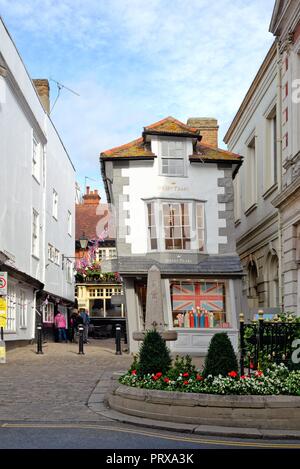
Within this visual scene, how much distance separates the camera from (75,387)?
12445mm

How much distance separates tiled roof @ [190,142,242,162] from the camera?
21.7 m

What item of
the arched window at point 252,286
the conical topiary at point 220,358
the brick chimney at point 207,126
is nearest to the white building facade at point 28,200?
the brick chimney at point 207,126

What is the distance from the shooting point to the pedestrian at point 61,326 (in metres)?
27.9

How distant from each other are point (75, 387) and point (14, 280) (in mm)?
10180

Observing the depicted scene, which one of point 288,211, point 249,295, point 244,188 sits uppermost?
point 244,188

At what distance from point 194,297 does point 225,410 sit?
1292 centimetres

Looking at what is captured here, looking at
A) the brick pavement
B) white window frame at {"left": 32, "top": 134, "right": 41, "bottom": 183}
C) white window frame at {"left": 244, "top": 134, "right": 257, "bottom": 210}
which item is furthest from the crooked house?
white window frame at {"left": 32, "top": 134, "right": 41, "bottom": 183}

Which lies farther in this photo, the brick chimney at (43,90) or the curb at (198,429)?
the brick chimney at (43,90)

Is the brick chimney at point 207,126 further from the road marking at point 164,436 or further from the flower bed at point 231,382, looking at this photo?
the road marking at point 164,436

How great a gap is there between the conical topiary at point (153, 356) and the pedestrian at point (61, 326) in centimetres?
1803

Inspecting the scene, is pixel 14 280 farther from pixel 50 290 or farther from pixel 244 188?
pixel 244 188

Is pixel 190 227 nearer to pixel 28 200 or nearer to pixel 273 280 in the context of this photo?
pixel 273 280

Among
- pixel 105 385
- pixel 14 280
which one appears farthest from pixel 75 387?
pixel 14 280

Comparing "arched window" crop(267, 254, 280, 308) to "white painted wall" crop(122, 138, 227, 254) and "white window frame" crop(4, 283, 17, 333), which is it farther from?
"white window frame" crop(4, 283, 17, 333)
